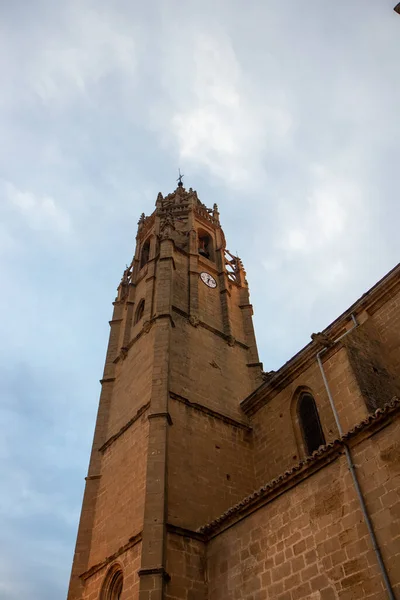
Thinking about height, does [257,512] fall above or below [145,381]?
below

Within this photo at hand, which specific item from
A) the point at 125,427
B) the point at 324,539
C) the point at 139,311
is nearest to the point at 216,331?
the point at 139,311

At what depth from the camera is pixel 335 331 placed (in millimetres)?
14078

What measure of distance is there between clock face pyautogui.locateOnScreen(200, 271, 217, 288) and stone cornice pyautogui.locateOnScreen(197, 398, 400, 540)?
10.9m

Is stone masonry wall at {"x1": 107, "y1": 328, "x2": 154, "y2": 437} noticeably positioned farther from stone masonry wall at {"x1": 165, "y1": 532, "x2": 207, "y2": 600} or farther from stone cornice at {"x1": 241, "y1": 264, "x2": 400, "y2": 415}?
stone masonry wall at {"x1": 165, "y1": 532, "x2": 207, "y2": 600}

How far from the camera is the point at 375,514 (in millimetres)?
7516

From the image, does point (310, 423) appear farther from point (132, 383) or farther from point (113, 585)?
point (113, 585)

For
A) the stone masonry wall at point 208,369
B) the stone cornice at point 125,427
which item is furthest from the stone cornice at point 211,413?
the stone cornice at point 125,427

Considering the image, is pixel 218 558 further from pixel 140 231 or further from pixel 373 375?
pixel 140 231

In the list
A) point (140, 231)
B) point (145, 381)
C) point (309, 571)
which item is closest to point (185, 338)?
point (145, 381)

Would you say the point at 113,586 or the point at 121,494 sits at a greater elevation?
the point at 121,494

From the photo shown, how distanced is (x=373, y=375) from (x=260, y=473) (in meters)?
4.33

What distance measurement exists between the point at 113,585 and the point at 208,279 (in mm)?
12204

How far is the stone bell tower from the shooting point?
10.9m

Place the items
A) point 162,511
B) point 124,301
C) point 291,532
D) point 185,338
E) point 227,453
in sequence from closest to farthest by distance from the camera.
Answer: point 291,532 → point 162,511 → point 227,453 → point 185,338 → point 124,301
